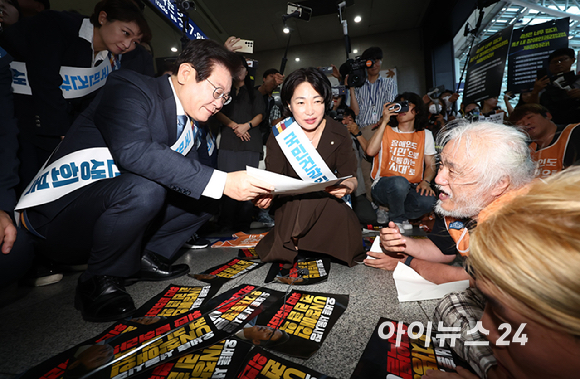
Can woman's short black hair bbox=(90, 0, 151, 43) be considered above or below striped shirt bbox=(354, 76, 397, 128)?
above

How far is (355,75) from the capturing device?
2984 millimetres

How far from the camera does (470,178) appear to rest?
38.0 inches

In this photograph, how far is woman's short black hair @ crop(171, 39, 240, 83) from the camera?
4.21ft

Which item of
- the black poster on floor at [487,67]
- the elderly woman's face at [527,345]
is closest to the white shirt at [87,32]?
the elderly woman's face at [527,345]

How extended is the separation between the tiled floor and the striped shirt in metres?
2.34

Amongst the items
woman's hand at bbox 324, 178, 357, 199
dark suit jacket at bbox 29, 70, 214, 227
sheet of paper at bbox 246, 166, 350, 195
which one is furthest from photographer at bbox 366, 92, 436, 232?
dark suit jacket at bbox 29, 70, 214, 227

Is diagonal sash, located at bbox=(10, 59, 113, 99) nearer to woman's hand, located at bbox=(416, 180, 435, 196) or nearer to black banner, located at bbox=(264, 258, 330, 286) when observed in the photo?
black banner, located at bbox=(264, 258, 330, 286)

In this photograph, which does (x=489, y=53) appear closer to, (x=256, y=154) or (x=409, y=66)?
(x=256, y=154)

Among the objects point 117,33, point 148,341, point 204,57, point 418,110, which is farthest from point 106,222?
point 418,110

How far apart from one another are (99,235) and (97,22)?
1.41 m

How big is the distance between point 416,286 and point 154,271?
4.31ft

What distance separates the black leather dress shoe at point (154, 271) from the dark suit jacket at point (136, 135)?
1.59ft

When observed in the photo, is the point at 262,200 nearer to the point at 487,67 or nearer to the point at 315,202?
the point at 315,202

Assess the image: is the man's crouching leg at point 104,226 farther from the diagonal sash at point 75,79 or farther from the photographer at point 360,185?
the photographer at point 360,185
